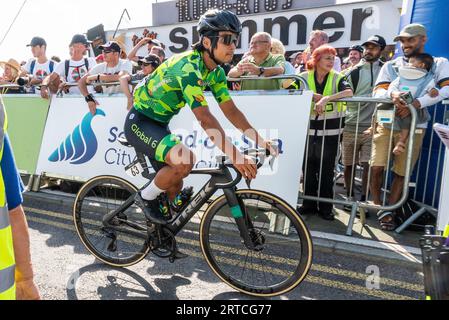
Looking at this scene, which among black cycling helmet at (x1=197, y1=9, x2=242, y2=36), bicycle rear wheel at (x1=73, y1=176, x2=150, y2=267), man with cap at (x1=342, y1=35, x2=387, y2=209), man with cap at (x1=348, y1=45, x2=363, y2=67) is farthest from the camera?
man with cap at (x1=348, y1=45, x2=363, y2=67)

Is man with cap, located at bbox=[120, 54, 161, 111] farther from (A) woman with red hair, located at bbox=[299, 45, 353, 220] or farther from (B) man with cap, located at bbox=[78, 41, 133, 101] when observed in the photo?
(A) woman with red hair, located at bbox=[299, 45, 353, 220]

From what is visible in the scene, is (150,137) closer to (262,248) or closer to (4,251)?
(262,248)

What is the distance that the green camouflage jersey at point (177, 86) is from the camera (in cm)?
236

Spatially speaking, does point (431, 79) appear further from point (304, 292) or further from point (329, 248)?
point (304, 292)

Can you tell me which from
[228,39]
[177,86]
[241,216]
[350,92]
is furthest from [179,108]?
[350,92]

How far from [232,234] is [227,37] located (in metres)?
2.06

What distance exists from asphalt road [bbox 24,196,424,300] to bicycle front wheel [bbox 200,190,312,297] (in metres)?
0.14

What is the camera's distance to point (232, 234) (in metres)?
3.69

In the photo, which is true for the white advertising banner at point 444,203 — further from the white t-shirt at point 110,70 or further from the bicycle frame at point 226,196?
the white t-shirt at point 110,70

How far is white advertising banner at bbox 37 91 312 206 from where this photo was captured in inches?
153

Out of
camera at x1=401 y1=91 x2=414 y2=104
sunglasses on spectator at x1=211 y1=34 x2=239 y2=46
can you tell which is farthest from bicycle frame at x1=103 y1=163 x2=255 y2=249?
camera at x1=401 y1=91 x2=414 y2=104

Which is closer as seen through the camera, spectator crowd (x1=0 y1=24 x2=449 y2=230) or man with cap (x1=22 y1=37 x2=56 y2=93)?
spectator crowd (x1=0 y1=24 x2=449 y2=230)

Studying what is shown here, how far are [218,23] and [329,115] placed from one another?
223 centimetres

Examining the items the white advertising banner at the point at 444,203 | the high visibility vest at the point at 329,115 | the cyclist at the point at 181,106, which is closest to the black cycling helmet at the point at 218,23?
the cyclist at the point at 181,106
